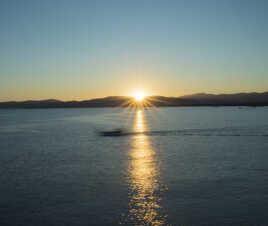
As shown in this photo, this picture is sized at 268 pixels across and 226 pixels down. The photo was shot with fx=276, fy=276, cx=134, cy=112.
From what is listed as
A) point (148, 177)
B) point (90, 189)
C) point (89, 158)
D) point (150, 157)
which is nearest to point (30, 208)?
point (90, 189)

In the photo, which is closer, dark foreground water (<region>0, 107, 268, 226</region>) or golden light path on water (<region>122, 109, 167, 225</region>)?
golden light path on water (<region>122, 109, 167, 225</region>)

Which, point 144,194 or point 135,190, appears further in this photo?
point 135,190

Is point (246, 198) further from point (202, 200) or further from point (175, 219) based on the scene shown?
point (175, 219)

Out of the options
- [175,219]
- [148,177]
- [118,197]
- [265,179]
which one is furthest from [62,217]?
[265,179]

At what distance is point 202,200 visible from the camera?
750 inches

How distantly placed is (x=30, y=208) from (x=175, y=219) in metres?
9.44

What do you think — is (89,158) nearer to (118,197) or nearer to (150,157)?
(150,157)

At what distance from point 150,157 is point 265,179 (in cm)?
1594

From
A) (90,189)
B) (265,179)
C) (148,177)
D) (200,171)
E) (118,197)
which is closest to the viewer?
(118,197)

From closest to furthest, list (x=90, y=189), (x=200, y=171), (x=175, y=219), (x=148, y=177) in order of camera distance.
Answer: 1. (x=175, y=219)
2. (x=90, y=189)
3. (x=148, y=177)
4. (x=200, y=171)

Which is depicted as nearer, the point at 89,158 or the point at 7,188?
the point at 7,188

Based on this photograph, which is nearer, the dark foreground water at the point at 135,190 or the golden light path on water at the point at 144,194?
the golden light path on water at the point at 144,194

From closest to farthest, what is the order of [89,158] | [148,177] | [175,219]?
→ [175,219]
[148,177]
[89,158]

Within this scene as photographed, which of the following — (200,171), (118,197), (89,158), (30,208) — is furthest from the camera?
(89,158)
